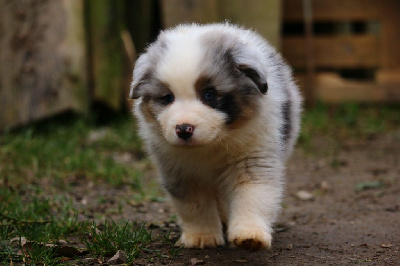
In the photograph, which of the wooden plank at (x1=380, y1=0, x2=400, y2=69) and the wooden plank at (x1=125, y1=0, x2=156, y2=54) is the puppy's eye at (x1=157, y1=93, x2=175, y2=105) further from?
the wooden plank at (x1=380, y1=0, x2=400, y2=69)

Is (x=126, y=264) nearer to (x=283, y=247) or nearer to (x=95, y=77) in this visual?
(x=283, y=247)

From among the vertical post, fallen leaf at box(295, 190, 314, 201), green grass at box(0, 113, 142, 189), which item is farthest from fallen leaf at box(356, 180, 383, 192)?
the vertical post

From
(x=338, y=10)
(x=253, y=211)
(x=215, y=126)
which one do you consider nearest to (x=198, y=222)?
(x=253, y=211)

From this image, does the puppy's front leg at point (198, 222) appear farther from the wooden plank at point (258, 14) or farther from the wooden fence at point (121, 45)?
the wooden plank at point (258, 14)

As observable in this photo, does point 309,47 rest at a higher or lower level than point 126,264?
higher

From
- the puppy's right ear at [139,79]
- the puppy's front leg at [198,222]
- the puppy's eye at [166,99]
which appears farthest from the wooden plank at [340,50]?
the puppy's eye at [166,99]

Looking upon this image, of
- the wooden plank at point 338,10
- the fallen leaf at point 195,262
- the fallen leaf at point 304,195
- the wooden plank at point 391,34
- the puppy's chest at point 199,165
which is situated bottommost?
the fallen leaf at point 304,195

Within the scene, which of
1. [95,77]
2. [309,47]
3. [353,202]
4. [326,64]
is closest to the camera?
[353,202]

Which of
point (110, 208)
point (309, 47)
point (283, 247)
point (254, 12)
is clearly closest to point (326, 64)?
point (309, 47)
